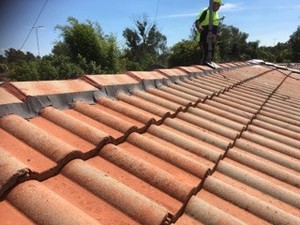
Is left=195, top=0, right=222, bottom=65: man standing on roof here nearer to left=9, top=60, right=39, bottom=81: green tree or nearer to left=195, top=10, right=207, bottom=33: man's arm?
left=195, top=10, right=207, bottom=33: man's arm

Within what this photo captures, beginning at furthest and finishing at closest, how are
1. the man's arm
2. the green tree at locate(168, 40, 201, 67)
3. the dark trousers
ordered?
the green tree at locate(168, 40, 201, 67), the man's arm, the dark trousers

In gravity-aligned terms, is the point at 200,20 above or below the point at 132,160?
above

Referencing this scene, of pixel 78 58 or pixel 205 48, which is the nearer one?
pixel 205 48

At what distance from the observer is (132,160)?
205 centimetres

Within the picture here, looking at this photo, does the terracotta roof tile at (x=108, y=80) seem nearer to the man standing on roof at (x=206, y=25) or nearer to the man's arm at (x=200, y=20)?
the man standing on roof at (x=206, y=25)

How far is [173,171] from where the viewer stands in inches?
83.2

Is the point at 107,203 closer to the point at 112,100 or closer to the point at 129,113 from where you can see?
the point at 129,113

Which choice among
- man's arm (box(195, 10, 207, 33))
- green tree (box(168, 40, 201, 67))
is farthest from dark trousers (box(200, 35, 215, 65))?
green tree (box(168, 40, 201, 67))

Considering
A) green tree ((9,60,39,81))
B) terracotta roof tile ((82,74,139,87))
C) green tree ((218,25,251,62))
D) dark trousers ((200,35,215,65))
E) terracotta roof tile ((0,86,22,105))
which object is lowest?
green tree ((9,60,39,81))

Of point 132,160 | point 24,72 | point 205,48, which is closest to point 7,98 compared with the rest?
point 132,160

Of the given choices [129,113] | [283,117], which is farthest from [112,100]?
[283,117]

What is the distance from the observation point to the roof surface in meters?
1.55

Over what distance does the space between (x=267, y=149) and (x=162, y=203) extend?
1.63 meters

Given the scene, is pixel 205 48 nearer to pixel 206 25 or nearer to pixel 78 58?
pixel 206 25
